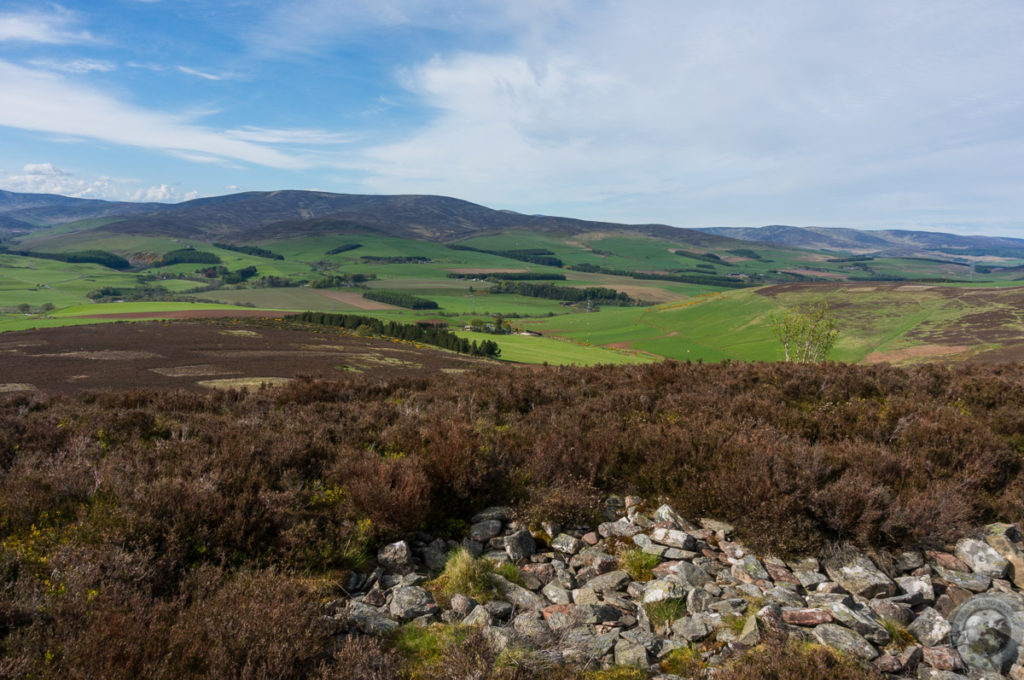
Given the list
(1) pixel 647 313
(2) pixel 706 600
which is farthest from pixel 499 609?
(1) pixel 647 313

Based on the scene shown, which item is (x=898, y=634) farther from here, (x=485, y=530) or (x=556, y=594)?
(x=485, y=530)

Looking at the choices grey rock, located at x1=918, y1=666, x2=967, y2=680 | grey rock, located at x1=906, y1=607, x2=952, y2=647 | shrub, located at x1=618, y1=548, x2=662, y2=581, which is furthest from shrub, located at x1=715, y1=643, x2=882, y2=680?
shrub, located at x1=618, y1=548, x2=662, y2=581

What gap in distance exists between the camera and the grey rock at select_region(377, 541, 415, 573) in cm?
561

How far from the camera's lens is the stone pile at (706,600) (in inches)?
171

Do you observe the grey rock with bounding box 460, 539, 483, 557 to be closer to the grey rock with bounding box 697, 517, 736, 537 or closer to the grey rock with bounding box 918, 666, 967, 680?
the grey rock with bounding box 697, 517, 736, 537

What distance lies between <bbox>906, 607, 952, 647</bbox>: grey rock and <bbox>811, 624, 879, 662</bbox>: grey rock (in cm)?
60

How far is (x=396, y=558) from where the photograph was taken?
5.63 meters

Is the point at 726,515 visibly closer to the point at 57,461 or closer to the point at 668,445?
the point at 668,445

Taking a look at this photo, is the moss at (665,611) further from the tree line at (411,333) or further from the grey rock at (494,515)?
the tree line at (411,333)

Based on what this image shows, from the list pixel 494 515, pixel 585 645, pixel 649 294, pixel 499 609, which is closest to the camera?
pixel 585 645

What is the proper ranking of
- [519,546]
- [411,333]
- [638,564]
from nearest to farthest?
[638,564], [519,546], [411,333]

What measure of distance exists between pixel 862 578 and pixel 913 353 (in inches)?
3307

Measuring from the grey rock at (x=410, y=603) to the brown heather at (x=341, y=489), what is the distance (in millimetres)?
738

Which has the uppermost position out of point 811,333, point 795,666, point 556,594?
point 795,666
